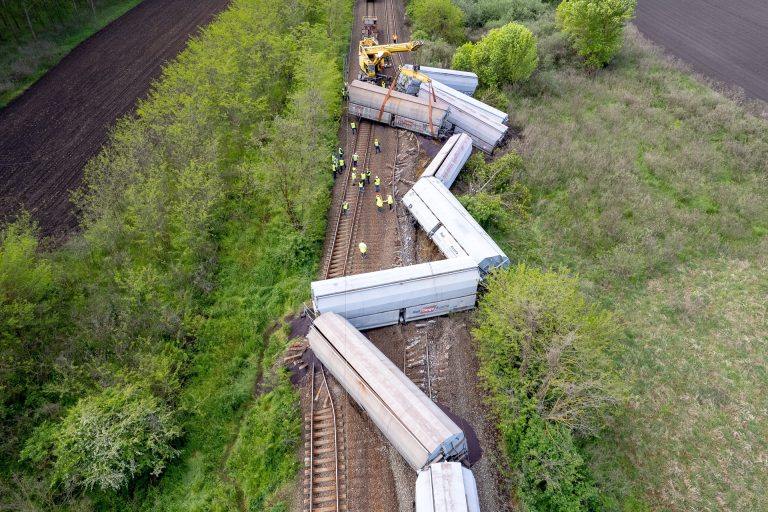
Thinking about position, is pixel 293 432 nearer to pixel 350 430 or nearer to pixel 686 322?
pixel 350 430

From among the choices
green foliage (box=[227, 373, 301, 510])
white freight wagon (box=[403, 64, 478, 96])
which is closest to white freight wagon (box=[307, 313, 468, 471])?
green foliage (box=[227, 373, 301, 510])

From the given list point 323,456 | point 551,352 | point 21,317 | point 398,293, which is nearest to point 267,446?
point 323,456

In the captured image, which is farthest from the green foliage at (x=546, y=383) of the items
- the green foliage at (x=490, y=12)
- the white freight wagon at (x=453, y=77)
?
the green foliage at (x=490, y=12)

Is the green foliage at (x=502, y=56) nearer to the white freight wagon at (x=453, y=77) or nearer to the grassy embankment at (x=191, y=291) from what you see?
the white freight wagon at (x=453, y=77)

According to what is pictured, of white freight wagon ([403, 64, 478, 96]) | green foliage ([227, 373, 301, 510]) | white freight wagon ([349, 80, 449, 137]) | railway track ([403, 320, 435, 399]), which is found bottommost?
green foliage ([227, 373, 301, 510])

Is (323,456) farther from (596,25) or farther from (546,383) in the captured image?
(596,25)

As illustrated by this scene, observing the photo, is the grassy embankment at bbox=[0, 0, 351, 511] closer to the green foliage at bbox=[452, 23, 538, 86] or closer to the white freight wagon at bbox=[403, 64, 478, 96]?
the white freight wagon at bbox=[403, 64, 478, 96]
